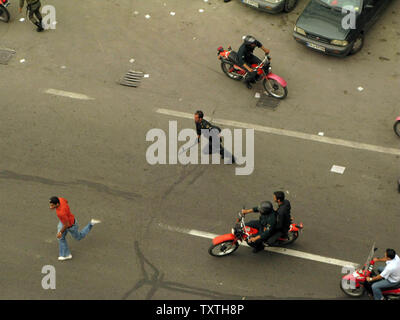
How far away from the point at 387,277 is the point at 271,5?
9.05 m

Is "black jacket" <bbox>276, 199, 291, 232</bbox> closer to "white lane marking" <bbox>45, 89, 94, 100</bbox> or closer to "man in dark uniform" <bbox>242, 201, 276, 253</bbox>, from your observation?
"man in dark uniform" <bbox>242, 201, 276, 253</bbox>

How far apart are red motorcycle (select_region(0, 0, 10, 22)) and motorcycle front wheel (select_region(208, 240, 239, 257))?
32.4ft

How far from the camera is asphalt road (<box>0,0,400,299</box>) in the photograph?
10547 mm

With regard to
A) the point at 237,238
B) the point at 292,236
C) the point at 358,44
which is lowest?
the point at 237,238

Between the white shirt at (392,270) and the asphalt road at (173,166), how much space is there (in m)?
1.17

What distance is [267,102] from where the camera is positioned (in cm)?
1362

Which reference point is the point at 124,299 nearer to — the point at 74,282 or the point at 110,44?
the point at 74,282

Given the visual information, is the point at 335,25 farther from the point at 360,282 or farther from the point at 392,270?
the point at 392,270

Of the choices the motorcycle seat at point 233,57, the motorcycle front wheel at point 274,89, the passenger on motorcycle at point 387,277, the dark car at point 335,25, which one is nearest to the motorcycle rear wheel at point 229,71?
the motorcycle seat at point 233,57

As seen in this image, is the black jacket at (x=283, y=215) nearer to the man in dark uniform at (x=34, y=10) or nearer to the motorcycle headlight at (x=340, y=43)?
the motorcycle headlight at (x=340, y=43)

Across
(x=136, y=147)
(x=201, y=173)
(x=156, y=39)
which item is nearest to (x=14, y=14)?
(x=156, y=39)

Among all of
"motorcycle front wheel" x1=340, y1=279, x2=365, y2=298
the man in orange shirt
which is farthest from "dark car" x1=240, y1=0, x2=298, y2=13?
"motorcycle front wheel" x1=340, y1=279, x2=365, y2=298

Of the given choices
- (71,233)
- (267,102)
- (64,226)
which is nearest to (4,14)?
(267,102)

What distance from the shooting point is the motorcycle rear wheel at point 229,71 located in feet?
45.9
